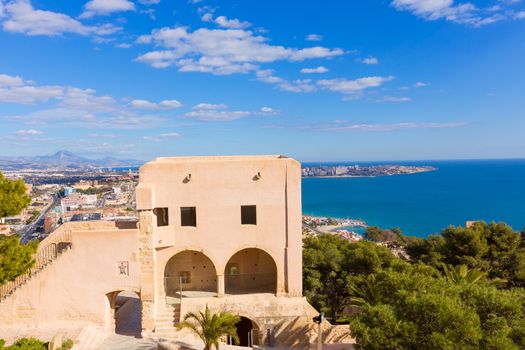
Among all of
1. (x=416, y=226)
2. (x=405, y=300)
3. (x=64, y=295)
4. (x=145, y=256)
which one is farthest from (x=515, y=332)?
(x=416, y=226)

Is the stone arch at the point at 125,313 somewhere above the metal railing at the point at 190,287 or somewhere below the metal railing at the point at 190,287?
below

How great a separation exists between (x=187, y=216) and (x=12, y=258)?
7902 mm

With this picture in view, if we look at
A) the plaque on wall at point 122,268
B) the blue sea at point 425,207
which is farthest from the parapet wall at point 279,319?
the blue sea at point 425,207

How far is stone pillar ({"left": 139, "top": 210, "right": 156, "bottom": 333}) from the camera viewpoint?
1537 cm

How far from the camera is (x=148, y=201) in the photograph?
50.8 ft

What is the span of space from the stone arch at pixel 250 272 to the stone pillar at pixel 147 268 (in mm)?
3899

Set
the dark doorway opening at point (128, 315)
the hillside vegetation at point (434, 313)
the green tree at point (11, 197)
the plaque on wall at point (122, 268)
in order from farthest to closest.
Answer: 1. the dark doorway opening at point (128, 315)
2. the plaque on wall at point (122, 268)
3. the green tree at point (11, 197)
4. the hillside vegetation at point (434, 313)

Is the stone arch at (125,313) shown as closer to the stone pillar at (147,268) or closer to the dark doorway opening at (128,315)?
the dark doorway opening at (128,315)

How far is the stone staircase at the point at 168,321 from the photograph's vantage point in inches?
601

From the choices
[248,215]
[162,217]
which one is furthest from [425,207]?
[162,217]

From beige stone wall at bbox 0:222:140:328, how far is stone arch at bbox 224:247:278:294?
203 inches

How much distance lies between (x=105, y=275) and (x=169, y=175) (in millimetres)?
4889

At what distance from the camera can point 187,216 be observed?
58.0 ft

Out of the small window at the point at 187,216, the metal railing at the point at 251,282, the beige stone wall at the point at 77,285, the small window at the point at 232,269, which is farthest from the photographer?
the small window at the point at 232,269
